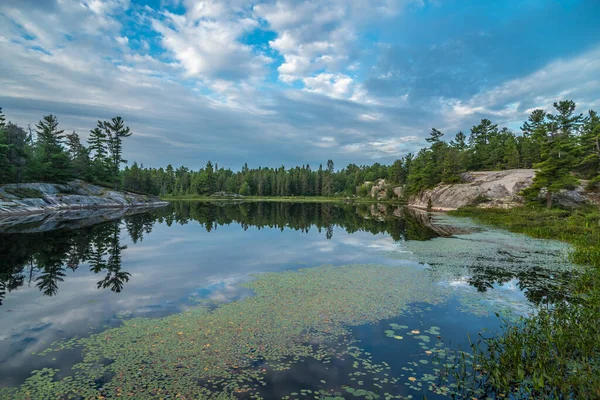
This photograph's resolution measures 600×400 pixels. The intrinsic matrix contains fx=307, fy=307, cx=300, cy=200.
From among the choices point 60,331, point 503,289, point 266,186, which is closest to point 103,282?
point 60,331

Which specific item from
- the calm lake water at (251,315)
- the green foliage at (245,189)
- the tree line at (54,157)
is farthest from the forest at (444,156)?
the green foliage at (245,189)

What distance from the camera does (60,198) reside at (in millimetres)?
54875

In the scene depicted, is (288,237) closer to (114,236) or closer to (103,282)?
(114,236)

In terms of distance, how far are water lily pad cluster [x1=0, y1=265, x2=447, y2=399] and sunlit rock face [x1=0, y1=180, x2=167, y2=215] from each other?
47.9 m

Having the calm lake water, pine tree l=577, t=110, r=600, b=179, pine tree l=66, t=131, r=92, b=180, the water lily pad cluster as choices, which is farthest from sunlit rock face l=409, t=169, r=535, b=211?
pine tree l=66, t=131, r=92, b=180

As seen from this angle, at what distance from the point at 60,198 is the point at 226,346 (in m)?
62.4

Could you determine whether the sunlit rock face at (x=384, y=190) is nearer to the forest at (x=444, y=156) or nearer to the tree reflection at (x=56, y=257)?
the forest at (x=444, y=156)

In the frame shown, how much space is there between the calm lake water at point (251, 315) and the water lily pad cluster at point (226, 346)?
4cm

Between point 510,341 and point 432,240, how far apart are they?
65.2ft

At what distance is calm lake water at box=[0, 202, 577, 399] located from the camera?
6.48 m

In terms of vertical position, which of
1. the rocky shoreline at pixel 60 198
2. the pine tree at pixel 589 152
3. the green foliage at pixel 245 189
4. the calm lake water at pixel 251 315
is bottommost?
the calm lake water at pixel 251 315

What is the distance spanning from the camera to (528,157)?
65.0m

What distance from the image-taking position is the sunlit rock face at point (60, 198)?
4491 cm

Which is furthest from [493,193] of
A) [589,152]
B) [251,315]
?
[251,315]
